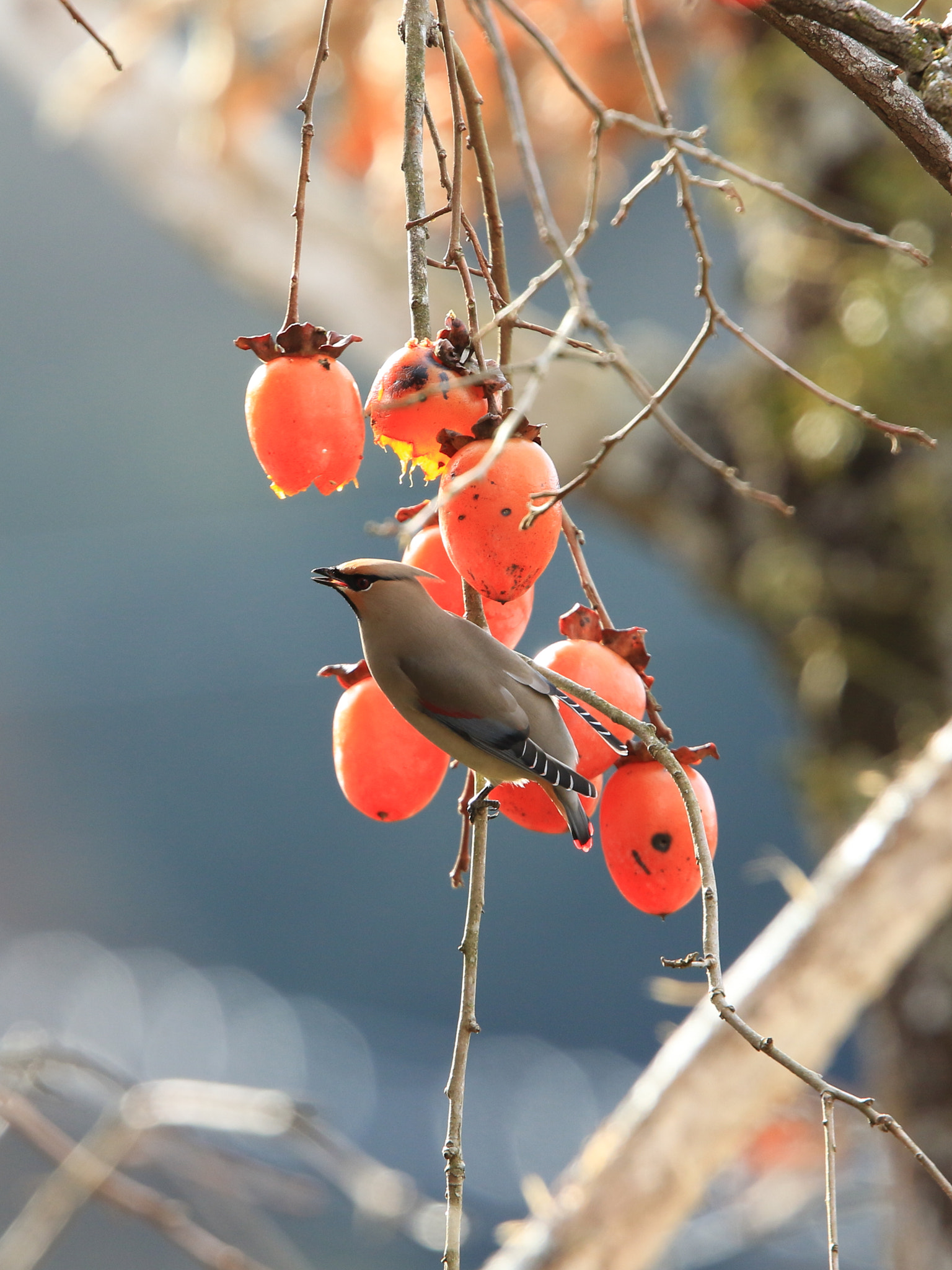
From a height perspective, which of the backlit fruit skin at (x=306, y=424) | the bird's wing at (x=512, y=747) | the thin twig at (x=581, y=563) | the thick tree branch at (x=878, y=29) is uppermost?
the thick tree branch at (x=878, y=29)

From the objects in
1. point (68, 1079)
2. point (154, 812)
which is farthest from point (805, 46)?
point (154, 812)

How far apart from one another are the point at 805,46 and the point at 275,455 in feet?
0.85

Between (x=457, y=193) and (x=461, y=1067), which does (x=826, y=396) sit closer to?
(x=457, y=193)

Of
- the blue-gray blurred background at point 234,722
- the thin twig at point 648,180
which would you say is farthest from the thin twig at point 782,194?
the blue-gray blurred background at point 234,722

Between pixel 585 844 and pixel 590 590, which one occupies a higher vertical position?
pixel 590 590

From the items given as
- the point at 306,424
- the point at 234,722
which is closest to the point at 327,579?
the point at 306,424

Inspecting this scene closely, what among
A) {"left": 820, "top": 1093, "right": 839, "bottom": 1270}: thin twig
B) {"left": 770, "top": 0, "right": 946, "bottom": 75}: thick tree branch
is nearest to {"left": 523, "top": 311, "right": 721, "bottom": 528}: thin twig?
{"left": 770, "top": 0, "right": 946, "bottom": 75}: thick tree branch

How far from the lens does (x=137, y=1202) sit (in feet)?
2.77

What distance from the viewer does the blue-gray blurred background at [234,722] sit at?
367cm

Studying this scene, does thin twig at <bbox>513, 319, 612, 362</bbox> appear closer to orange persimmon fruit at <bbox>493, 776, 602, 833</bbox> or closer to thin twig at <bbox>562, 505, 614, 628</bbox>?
thin twig at <bbox>562, 505, 614, 628</bbox>

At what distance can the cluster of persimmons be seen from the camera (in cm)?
48

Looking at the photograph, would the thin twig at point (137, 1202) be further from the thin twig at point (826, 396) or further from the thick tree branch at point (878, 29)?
the thick tree branch at point (878, 29)

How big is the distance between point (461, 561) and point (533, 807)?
13 cm

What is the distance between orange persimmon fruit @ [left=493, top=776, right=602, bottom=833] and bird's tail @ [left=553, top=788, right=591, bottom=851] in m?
0.03
